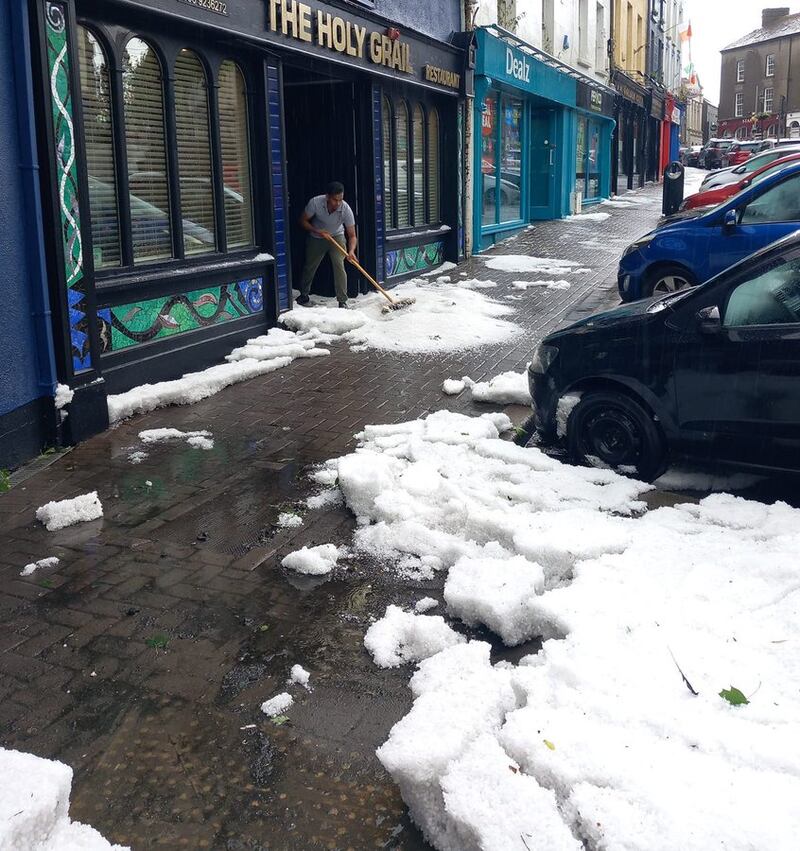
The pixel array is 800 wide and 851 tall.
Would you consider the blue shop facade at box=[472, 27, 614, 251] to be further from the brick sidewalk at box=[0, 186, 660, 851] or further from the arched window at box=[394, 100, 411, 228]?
the brick sidewalk at box=[0, 186, 660, 851]

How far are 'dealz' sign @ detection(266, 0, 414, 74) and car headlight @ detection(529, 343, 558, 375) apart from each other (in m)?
5.53

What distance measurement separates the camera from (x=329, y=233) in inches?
474

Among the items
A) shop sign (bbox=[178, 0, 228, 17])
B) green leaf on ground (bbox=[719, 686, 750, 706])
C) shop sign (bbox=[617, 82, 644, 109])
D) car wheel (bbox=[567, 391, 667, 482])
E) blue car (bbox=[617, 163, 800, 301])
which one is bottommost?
green leaf on ground (bbox=[719, 686, 750, 706])

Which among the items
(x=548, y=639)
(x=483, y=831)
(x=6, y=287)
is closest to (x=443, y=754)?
(x=483, y=831)

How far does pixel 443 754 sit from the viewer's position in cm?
301

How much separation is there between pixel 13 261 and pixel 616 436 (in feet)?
14.2

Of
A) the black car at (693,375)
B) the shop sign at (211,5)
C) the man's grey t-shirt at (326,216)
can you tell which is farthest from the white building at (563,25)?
the black car at (693,375)

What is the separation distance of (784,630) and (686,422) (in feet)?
6.91

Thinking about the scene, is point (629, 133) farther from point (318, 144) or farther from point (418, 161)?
point (318, 144)

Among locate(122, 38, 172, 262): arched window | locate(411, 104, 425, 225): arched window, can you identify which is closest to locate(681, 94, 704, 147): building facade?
locate(411, 104, 425, 225): arched window

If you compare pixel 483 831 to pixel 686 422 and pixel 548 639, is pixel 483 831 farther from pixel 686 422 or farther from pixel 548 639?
pixel 686 422

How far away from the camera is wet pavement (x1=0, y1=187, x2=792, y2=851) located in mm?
3062

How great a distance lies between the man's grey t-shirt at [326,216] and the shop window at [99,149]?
4092 millimetres

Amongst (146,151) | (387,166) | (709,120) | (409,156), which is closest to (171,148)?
(146,151)
